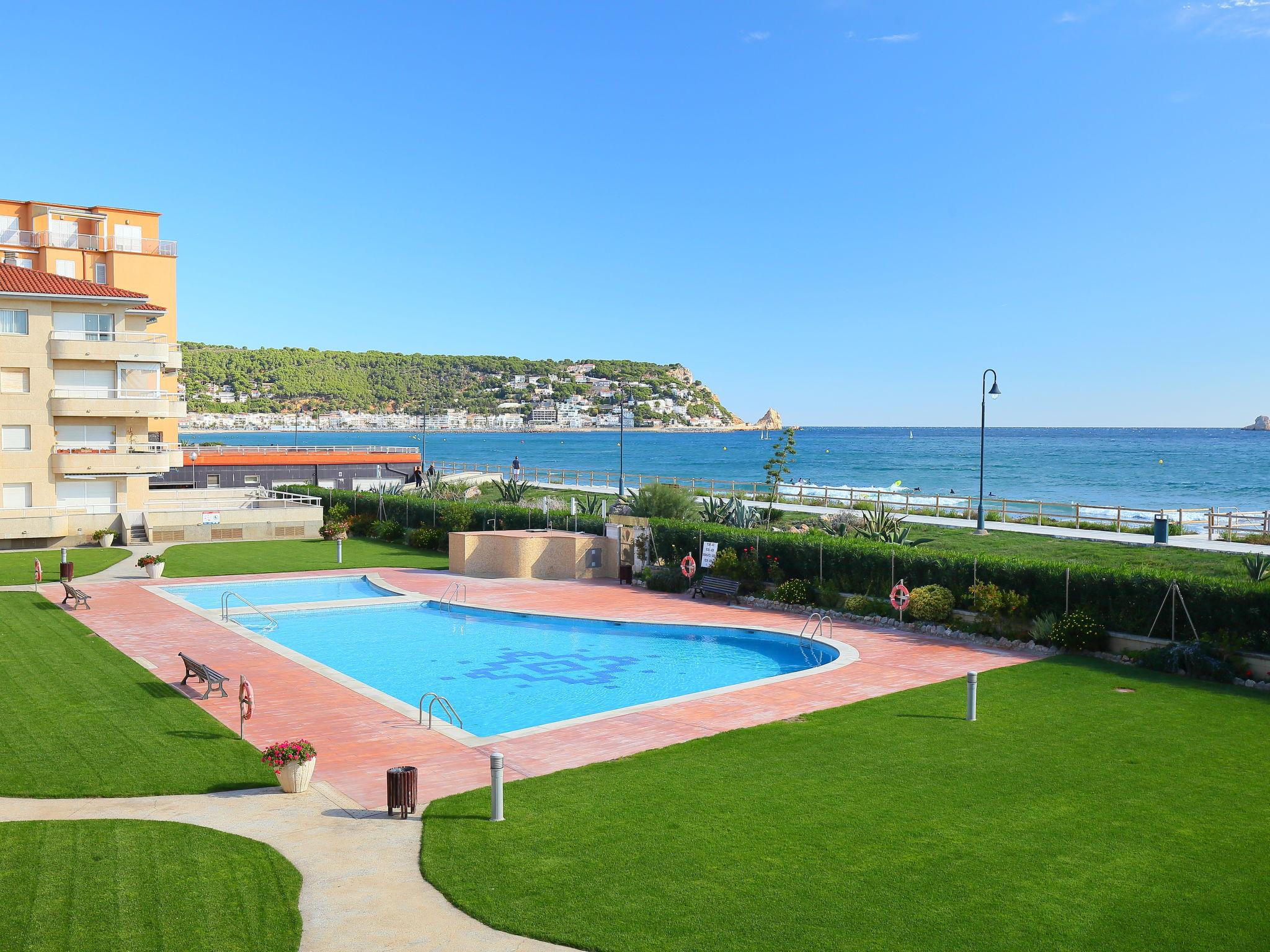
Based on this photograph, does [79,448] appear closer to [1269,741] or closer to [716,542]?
[716,542]

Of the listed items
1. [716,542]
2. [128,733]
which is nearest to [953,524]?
[716,542]

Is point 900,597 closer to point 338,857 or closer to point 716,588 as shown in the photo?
point 716,588

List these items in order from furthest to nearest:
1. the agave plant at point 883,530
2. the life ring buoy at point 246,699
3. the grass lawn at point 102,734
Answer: the agave plant at point 883,530 < the life ring buoy at point 246,699 < the grass lawn at point 102,734

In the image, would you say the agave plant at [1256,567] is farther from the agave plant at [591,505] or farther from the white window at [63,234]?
the white window at [63,234]

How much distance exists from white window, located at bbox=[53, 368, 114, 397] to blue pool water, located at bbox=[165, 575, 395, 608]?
1528cm

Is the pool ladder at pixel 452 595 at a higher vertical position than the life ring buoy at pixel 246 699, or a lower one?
lower

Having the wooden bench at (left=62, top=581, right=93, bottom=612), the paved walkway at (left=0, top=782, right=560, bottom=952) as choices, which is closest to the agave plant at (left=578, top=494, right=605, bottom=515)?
the wooden bench at (left=62, top=581, right=93, bottom=612)

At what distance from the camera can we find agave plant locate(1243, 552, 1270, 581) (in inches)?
975

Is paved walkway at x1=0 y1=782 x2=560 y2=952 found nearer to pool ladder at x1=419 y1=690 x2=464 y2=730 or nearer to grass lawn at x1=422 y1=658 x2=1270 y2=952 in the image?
grass lawn at x1=422 y1=658 x2=1270 y2=952

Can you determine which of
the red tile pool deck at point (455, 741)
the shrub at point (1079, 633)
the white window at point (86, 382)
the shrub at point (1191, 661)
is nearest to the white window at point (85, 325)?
the white window at point (86, 382)

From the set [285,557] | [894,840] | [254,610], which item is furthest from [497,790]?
[285,557]

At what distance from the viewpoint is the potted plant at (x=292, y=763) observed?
12.8m

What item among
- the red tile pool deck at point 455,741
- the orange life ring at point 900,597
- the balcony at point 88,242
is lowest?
the red tile pool deck at point 455,741

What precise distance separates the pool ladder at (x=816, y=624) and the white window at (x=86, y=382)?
110 ft
